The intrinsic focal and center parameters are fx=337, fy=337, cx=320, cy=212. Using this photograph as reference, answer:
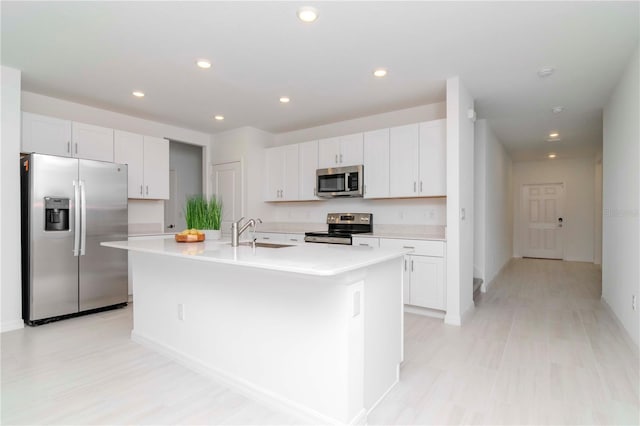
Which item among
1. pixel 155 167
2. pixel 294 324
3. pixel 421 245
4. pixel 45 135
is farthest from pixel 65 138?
pixel 421 245

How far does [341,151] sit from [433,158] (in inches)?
51.7

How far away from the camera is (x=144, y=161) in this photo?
4.61 meters

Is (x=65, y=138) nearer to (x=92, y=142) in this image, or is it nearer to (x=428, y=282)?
(x=92, y=142)

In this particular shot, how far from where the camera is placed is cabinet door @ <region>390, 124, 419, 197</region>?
4.08 meters

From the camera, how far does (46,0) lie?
7.25 feet

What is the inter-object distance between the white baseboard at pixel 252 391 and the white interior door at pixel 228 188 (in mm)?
2935

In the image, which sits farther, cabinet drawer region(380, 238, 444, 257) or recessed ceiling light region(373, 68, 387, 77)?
cabinet drawer region(380, 238, 444, 257)

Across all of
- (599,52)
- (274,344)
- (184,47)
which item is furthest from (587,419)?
(184,47)

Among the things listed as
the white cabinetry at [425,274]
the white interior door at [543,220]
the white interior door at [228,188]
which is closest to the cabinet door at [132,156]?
the white interior door at [228,188]

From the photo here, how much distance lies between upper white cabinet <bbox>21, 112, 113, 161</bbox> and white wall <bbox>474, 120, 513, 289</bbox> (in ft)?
16.7

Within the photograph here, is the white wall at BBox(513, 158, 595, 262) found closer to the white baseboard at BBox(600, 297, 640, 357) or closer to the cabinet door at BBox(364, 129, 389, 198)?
the white baseboard at BBox(600, 297, 640, 357)


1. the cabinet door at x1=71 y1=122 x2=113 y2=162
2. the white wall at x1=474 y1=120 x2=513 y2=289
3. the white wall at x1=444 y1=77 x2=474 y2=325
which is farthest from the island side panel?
the white wall at x1=474 y1=120 x2=513 y2=289

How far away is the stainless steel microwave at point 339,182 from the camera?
447 centimetres

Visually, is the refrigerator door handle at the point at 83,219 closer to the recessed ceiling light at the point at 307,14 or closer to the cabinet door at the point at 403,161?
the recessed ceiling light at the point at 307,14
